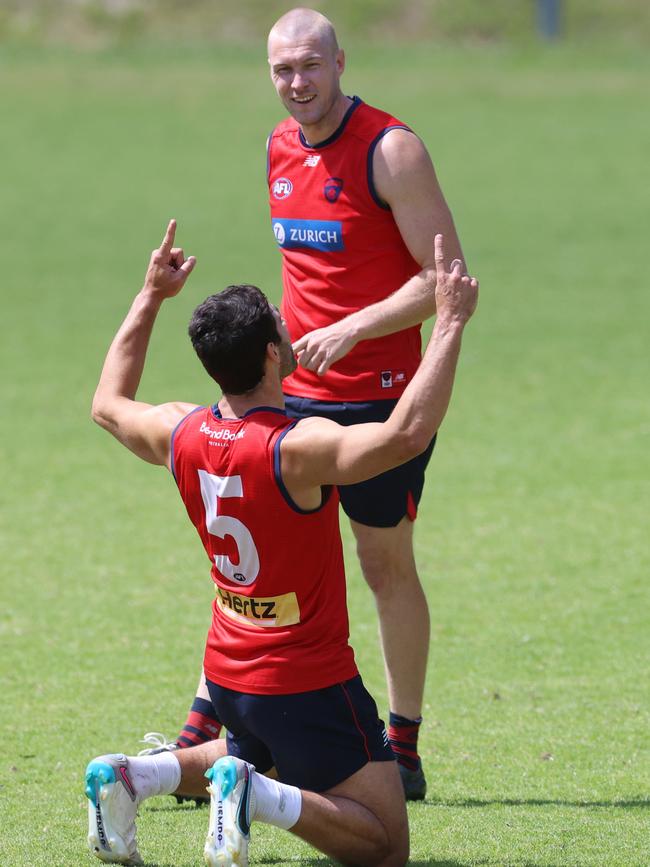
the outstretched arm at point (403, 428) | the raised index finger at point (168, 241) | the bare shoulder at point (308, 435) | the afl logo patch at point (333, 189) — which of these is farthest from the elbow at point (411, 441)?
the afl logo patch at point (333, 189)

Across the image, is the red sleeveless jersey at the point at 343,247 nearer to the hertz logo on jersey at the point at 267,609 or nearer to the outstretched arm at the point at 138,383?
the outstretched arm at the point at 138,383

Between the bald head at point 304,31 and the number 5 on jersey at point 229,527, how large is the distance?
184 centimetres

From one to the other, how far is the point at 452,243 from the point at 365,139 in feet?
1.90

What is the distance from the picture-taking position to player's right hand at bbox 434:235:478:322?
4188 mm

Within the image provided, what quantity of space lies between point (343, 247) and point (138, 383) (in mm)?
1097

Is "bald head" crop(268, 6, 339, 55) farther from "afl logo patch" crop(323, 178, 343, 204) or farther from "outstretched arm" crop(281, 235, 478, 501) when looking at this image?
"outstretched arm" crop(281, 235, 478, 501)

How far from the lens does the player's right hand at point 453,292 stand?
419 centimetres

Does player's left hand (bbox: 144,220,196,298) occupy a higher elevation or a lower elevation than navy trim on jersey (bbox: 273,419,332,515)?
higher

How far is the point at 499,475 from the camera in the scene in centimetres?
1031

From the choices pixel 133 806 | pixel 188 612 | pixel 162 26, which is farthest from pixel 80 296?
pixel 162 26

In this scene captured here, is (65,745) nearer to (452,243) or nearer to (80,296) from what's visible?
Answer: (452,243)

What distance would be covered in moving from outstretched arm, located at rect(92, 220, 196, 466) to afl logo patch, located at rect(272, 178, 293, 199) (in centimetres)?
73

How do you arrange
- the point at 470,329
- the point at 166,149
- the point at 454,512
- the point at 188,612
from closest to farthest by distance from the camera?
the point at 188,612 → the point at 454,512 → the point at 470,329 → the point at 166,149

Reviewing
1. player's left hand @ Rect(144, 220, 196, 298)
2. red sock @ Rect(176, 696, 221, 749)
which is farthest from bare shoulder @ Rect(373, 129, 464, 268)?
red sock @ Rect(176, 696, 221, 749)
